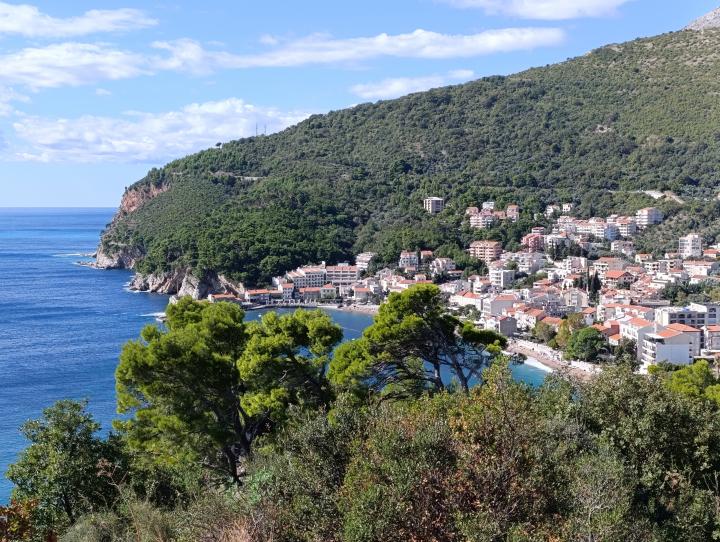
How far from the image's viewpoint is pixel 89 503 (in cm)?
823

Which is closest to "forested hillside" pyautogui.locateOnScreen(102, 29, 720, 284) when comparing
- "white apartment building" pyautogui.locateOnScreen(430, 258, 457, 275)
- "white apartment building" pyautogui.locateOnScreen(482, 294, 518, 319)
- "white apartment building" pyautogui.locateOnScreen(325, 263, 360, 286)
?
"white apartment building" pyautogui.locateOnScreen(325, 263, 360, 286)

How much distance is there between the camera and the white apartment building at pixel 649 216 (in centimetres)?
5209

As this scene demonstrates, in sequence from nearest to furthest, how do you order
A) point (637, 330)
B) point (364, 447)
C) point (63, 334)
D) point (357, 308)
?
point (364, 447) < point (637, 330) < point (63, 334) < point (357, 308)

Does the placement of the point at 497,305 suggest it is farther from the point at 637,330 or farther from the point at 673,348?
the point at 673,348

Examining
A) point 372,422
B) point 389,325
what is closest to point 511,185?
point 389,325

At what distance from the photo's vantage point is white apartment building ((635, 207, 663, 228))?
2051 inches

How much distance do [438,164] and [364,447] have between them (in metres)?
66.2

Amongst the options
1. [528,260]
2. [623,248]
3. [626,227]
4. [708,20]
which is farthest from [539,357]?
[708,20]

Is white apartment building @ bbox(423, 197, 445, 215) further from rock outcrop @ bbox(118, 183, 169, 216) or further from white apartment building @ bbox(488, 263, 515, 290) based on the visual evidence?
rock outcrop @ bbox(118, 183, 169, 216)

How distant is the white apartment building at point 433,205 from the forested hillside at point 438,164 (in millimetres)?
788

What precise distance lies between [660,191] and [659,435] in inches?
2149

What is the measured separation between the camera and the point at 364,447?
5102 millimetres

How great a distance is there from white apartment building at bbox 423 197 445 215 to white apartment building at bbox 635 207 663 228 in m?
15.2

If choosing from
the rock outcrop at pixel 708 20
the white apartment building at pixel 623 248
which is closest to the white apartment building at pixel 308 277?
the white apartment building at pixel 623 248
